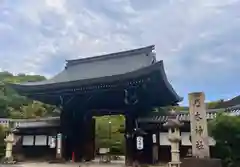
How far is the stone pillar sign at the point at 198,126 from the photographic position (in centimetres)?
959

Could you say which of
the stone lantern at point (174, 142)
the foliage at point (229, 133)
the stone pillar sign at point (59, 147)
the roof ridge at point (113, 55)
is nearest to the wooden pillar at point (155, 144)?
the stone lantern at point (174, 142)

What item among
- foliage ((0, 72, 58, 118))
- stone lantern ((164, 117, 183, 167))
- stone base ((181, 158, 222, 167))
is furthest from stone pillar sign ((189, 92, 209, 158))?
foliage ((0, 72, 58, 118))

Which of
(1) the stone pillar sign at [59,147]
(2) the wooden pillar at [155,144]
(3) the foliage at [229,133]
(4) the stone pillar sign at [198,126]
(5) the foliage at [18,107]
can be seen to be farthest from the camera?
(5) the foliage at [18,107]

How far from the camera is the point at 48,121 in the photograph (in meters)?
19.7

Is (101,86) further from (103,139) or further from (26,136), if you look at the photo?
(103,139)

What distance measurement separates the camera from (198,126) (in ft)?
32.4

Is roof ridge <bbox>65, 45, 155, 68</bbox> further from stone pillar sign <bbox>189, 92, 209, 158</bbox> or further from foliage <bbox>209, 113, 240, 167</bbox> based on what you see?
stone pillar sign <bbox>189, 92, 209, 158</bbox>

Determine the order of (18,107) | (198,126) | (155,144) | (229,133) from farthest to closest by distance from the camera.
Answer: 1. (18,107)
2. (155,144)
3. (229,133)
4. (198,126)

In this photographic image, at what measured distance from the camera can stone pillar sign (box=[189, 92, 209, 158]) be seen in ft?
31.4

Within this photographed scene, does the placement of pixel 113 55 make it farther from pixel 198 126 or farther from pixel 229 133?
pixel 198 126

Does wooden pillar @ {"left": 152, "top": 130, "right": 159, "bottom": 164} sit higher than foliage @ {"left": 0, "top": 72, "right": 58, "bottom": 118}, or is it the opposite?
foliage @ {"left": 0, "top": 72, "right": 58, "bottom": 118}

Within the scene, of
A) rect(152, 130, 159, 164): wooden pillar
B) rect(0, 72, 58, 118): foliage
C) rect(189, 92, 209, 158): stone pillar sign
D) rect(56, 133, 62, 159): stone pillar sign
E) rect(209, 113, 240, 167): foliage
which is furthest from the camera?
rect(0, 72, 58, 118): foliage

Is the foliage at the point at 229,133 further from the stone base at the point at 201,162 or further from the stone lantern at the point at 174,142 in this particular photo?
the stone base at the point at 201,162

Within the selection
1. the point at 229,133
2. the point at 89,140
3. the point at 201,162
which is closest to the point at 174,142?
the point at 229,133
